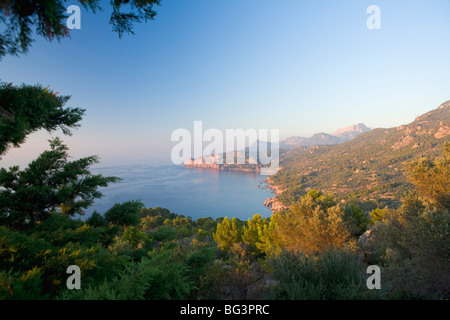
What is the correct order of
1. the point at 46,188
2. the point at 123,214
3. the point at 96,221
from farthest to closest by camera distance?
the point at 123,214
the point at 96,221
the point at 46,188

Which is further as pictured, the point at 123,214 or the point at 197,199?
the point at 197,199

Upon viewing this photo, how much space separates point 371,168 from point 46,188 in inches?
4085

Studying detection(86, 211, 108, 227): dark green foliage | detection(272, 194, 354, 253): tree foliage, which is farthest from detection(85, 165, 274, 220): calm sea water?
detection(86, 211, 108, 227): dark green foliage

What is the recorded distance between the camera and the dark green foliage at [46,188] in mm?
4949

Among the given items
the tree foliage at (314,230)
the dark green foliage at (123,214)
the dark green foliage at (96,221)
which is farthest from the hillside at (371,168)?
the dark green foliage at (96,221)

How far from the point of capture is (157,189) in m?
76.4

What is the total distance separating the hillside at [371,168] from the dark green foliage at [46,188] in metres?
61.9

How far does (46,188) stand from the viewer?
5.25 m

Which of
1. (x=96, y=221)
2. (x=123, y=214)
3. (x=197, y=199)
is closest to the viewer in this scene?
(x=96, y=221)

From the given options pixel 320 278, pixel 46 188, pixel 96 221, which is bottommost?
→ pixel 96 221

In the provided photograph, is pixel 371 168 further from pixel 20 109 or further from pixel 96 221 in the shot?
pixel 20 109

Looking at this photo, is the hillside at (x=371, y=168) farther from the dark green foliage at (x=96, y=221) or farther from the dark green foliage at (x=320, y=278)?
the dark green foliage at (x=96, y=221)

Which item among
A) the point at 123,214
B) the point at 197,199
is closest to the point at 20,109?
the point at 123,214
